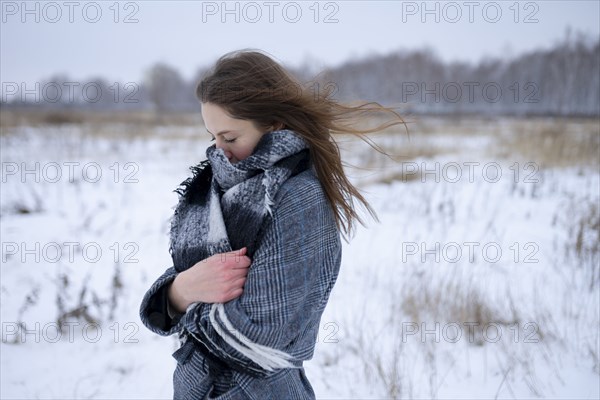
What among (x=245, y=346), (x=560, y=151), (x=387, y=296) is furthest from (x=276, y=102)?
(x=560, y=151)

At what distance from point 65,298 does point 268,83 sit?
2945mm

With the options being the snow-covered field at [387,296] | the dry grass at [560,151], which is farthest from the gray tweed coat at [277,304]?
the dry grass at [560,151]

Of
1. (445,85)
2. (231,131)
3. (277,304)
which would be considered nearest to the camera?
(277,304)

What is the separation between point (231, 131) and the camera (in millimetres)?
1138

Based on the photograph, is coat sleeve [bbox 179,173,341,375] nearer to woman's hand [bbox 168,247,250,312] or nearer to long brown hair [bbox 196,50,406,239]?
woman's hand [bbox 168,247,250,312]

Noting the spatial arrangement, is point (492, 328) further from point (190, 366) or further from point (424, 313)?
point (190, 366)

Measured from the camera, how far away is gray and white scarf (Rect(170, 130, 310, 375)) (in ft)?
3.10

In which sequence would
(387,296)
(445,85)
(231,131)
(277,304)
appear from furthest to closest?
(445,85), (387,296), (231,131), (277,304)

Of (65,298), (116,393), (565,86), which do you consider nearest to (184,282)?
(116,393)

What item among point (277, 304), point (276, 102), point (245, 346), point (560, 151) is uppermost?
Result: point (276, 102)

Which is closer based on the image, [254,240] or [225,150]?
[254,240]

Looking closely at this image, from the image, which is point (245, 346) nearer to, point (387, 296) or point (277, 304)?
point (277, 304)

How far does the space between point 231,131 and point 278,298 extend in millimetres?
517

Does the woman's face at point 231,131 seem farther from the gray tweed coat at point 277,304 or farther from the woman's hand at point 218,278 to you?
the woman's hand at point 218,278
